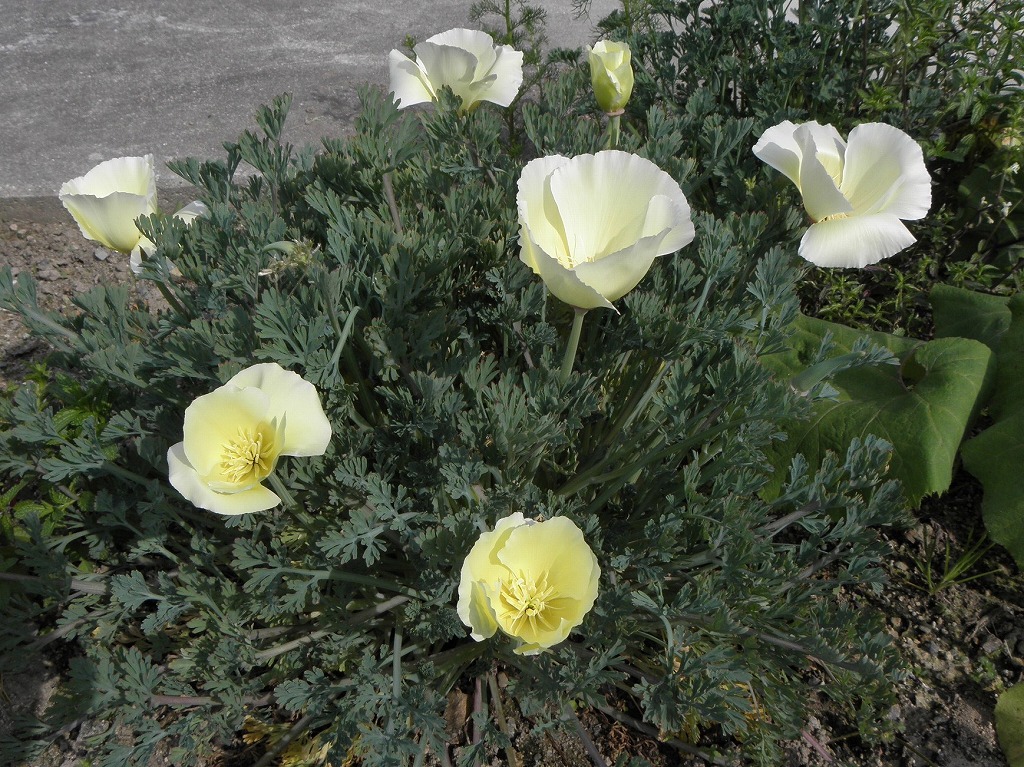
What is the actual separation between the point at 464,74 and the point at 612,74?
0.38 metres

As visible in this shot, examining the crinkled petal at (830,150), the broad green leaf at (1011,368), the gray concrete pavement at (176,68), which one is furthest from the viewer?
the gray concrete pavement at (176,68)

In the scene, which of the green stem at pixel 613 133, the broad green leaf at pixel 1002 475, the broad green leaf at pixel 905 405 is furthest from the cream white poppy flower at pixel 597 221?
the broad green leaf at pixel 1002 475

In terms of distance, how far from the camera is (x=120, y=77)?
13.0ft

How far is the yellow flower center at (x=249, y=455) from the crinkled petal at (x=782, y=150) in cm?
112

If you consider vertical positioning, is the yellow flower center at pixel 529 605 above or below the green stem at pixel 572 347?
below

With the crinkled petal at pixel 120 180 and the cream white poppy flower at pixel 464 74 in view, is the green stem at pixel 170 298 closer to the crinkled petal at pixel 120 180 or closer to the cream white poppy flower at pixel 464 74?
the crinkled petal at pixel 120 180

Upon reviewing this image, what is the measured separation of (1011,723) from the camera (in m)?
1.86

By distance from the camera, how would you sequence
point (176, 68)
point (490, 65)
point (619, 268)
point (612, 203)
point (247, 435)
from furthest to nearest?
point (176, 68) → point (490, 65) → point (612, 203) → point (247, 435) → point (619, 268)

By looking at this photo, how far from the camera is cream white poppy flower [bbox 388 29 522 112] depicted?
192 centimetres

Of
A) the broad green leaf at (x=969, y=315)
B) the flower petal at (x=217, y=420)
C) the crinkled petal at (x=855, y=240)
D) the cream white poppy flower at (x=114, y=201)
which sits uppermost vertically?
the crinkled petal at (x=855, y=240)

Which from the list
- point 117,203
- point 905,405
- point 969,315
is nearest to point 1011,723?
point 905,405

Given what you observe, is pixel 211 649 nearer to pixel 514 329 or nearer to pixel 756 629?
pixel 514 329

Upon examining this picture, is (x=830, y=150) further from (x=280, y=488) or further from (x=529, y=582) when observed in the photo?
(x=280, y=488)

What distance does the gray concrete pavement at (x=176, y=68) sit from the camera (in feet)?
11.5
